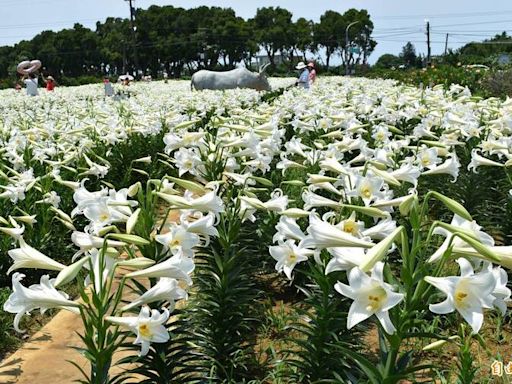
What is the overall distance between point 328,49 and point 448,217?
7177 cm

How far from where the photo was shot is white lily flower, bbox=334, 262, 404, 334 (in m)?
1.61

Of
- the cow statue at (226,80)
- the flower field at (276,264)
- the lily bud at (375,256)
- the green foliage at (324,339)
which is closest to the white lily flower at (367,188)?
the flower field at (276,264)

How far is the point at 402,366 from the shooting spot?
6.48 feet

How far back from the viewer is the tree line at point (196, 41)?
6988 centimetres

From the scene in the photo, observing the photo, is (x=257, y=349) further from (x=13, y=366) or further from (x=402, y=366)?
(x=402, y=366)

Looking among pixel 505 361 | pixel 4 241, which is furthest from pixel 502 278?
pixel 4 241

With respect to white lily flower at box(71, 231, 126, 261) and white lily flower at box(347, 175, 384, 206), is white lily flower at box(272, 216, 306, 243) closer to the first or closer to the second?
white lily flower at box(347, 175, 384, 206)

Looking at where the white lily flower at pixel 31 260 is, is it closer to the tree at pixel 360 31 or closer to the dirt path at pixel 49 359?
the dirt path at pixel 49 359

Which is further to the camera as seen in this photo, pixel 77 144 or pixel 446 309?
pixel 77 144

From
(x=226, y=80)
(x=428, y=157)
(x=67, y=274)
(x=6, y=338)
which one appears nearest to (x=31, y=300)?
(x=67, y=274)

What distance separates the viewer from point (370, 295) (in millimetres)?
1651

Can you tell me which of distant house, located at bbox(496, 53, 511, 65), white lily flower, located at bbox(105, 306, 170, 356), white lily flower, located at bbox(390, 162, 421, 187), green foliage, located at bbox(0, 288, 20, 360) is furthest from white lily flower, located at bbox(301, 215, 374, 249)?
distant house, located at bbox(496, 53, 511, 65)

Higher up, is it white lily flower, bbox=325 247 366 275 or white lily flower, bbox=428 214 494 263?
white lily flower, bbox=428 214 494 263

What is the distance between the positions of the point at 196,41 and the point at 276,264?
232ft
